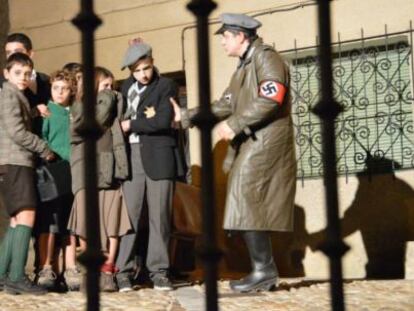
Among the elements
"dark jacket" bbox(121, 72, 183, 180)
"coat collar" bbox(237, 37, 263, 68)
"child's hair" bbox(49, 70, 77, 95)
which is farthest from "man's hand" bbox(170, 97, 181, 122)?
"child's hair" bbox(49, 70, 77, 95)

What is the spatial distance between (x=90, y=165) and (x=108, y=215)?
4.53 meters

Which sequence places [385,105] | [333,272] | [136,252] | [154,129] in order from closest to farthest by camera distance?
[333,272]
[154,129]
[136,252]
[385,105]

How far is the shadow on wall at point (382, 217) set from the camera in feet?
26.9

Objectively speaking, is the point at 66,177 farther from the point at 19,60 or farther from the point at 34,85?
the point at 19,60

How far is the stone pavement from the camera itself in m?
5.47

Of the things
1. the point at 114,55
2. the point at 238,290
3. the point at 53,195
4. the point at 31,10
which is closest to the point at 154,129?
the point at 53,195

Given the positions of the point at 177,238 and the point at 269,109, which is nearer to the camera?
the point at 269,109

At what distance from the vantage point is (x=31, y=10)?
1025 centimetres

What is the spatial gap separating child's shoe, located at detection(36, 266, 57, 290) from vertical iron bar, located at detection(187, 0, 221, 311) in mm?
4654

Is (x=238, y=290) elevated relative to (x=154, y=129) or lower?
lower

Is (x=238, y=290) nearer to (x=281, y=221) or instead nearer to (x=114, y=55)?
(x=281, y=221)

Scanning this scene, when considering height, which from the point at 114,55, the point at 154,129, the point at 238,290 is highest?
the point at 114,55

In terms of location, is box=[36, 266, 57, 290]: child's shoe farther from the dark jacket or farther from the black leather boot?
the black leather boot

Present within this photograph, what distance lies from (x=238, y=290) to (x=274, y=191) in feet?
2.28
